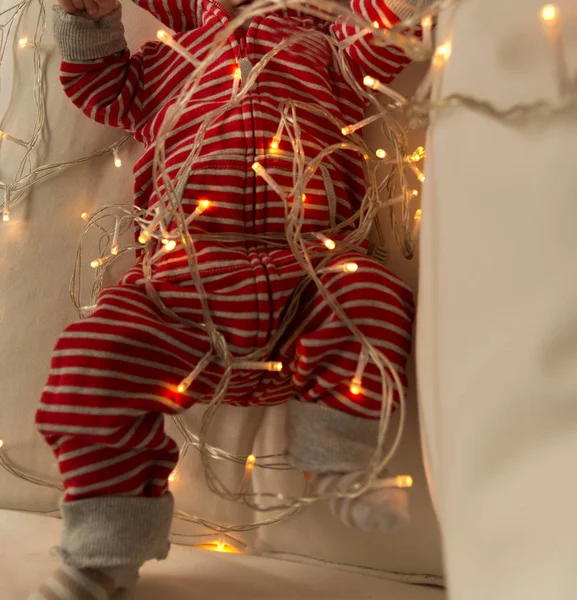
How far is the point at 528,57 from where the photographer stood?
402 mm

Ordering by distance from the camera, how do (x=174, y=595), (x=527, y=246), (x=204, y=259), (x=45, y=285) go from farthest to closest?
1. (x=45, y=285)
2. (x=204, y=259)
3. (x=174, y=595)
4. (x=527, y=246)

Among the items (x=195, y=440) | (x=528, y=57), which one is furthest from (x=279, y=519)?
(x=528, y=57)

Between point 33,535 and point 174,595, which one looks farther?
point 33,535

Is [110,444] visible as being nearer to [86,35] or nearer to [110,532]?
[110,532]

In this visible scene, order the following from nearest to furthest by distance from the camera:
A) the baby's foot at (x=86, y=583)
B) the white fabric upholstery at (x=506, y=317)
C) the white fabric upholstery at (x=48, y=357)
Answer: the white fabric upholstery at (x=506, y=317) < the baby's foot at (x=86, y=583) < the white fabric upholstery at (x=48, y=357)

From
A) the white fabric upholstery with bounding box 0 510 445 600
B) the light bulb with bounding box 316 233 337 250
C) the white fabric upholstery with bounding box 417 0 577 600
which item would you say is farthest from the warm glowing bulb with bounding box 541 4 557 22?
the white fabric upholstery with bounding box 0 510 445 600

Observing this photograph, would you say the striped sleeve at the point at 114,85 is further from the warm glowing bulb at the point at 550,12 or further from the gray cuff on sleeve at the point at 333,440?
the warm glowing bulb at the point at 550,12

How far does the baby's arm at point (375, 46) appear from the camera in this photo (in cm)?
74

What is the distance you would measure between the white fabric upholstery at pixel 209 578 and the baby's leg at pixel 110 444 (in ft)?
0.10

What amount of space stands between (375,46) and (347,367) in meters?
0.43

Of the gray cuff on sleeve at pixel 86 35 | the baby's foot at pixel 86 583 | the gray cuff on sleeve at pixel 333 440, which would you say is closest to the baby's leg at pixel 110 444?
the baby's foot at pixel 86 583

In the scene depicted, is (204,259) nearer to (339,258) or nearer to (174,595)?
(339,258)

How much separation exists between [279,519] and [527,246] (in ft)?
1.67

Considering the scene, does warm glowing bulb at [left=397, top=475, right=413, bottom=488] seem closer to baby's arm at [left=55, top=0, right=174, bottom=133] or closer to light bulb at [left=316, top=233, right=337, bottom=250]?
light bulb at [left=316, top=233, right=337, bottom=250]
